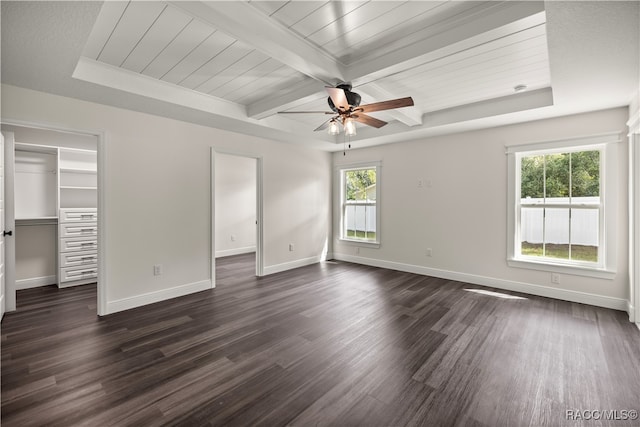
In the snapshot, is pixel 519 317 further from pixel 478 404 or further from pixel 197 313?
pixel 197 313

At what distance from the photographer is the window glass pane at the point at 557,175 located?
12.4 ft

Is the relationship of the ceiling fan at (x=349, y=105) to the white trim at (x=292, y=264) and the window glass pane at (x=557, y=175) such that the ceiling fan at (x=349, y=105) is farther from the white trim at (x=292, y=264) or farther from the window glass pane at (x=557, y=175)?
the white trim at (x=292, y=264)

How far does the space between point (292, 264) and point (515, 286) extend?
3.67 meters

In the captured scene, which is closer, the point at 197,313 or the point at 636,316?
the point at 636,316

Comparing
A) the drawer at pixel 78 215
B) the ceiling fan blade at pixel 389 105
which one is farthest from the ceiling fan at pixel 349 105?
the drawer at pixel 78 215

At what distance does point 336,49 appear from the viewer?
2480 millimetres

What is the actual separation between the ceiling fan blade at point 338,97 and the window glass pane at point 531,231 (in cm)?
324

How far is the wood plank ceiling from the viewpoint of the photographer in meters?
1.99

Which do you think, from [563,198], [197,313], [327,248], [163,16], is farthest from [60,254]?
[563,198]

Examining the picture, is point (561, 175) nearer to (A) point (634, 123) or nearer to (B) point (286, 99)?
(A) point (634, 123)

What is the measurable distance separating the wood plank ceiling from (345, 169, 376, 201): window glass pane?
2.47 metres

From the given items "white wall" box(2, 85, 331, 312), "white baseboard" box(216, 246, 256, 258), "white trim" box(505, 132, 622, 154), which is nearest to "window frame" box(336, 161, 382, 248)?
"white wall" box(2, 85, 331, 312)

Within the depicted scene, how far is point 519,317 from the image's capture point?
3156 millimetres

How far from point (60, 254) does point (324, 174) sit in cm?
473
